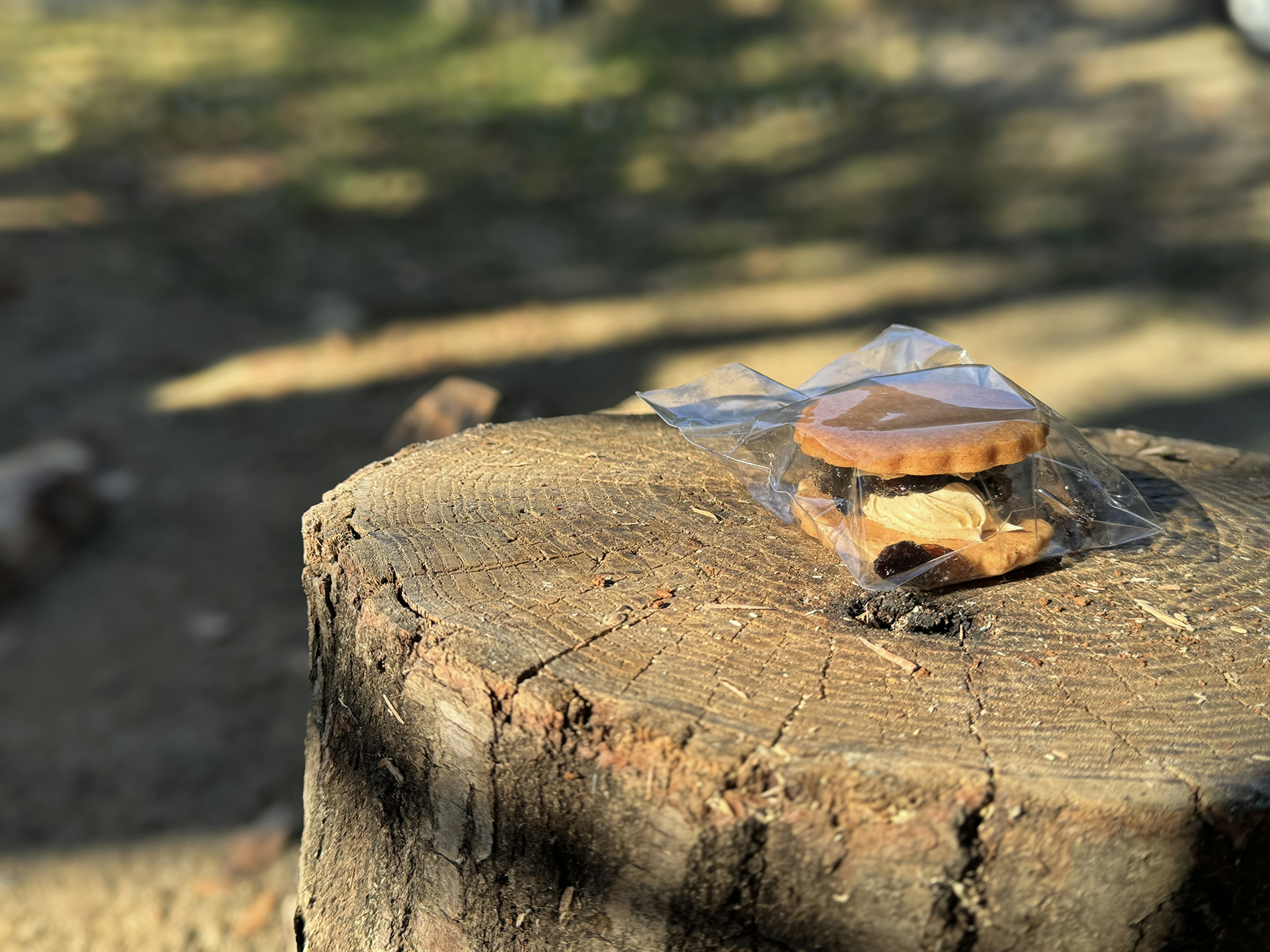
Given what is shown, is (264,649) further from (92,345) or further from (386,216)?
(386,216)

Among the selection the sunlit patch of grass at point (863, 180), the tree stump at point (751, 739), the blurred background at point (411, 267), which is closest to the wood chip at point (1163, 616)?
the tree stump at point (751, 739)

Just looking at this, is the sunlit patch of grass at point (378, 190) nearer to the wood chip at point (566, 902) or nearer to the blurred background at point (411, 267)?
the blurred background at point (411, 267)

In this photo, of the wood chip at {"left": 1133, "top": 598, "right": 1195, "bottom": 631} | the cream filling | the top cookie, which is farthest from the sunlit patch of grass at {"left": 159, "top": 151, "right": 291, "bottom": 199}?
the wood chip at {"left": 1133, "top": 598, "right": 1195, "bottom": 631}

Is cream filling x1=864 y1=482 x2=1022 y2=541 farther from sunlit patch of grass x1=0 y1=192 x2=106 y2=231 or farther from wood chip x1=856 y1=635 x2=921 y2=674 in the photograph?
sunlit patch of grass x1=0 y1=192 x2=106 y2=231

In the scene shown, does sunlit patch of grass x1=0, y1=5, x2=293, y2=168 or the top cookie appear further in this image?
sunlit patch of grass x1=0, y1=5, x2=293, y2=168

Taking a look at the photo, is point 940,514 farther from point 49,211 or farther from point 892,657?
point 49,211

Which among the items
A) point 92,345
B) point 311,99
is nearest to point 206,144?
point 311,99
